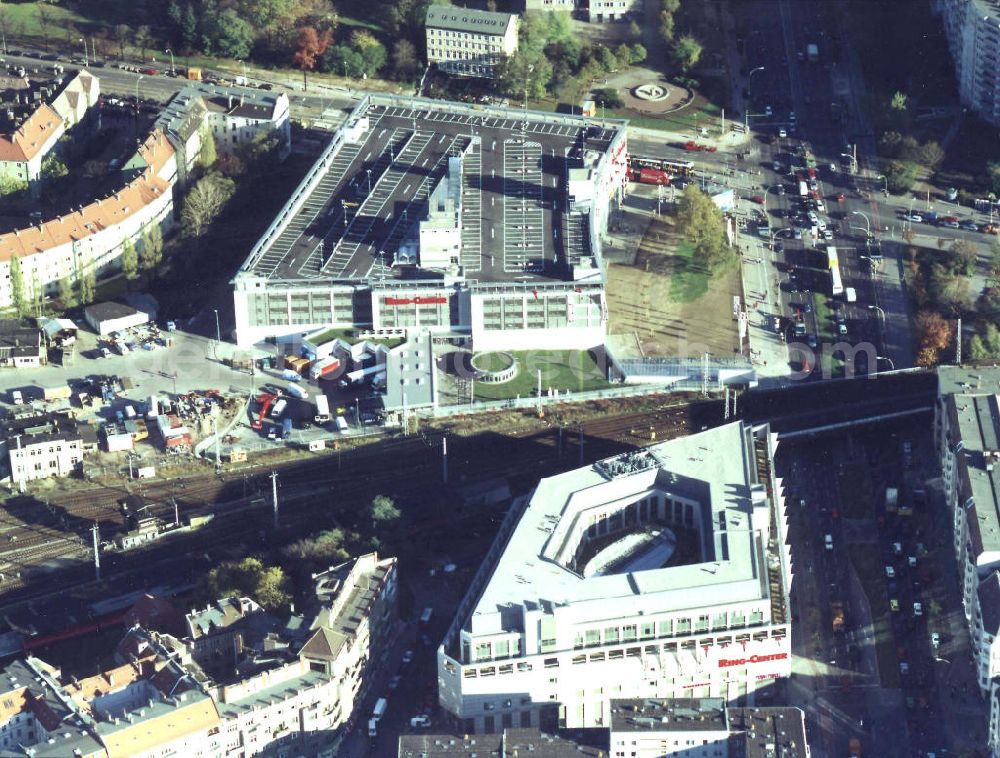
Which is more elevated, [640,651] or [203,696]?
[640,651]

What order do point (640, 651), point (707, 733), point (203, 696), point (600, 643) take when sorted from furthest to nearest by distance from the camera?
point (640, 651) < point (600, 643) < point (203, 696) < point (707, 733)

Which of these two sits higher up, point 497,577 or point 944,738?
point 497,577

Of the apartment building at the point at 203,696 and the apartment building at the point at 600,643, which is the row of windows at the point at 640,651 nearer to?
the apartment building at the point at 600,643

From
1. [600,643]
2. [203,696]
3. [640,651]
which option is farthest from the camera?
[640,651]

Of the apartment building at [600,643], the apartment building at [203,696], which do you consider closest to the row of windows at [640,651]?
the apartment building at [600,643]

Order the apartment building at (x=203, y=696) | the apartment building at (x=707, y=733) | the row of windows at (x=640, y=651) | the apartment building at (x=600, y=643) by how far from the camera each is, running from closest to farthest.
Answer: the apartment building at (x=203, y=696), the apartment building at (x=707, y=733), the row of windows at (x=640, y=651), the apartment building at (x=600, y=643)

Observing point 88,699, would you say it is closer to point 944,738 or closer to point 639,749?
point 639,749

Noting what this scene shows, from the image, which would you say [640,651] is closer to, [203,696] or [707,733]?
[707,733]

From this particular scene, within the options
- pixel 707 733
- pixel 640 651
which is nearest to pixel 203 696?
pixel 640 651

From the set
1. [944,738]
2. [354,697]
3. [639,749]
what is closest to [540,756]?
[639,749]

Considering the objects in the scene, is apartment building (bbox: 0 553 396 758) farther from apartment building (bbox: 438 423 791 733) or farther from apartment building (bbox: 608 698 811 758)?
apartment building (bbox: 608 698 811 758)

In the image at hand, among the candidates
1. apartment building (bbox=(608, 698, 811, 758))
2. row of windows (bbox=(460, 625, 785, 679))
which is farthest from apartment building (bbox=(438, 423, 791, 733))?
apartment building (bbox=(608, 698, 811, 758))
